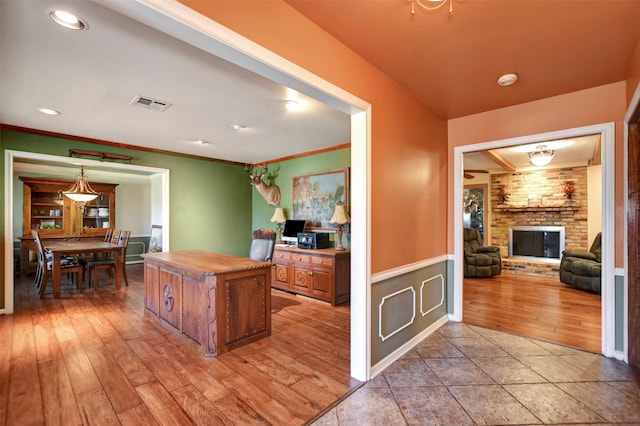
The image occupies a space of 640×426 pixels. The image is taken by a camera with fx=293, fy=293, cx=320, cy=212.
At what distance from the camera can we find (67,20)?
1.78 m

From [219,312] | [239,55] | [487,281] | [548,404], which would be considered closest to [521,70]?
[239,55]

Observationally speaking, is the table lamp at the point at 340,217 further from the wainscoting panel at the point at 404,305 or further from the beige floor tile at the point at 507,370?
the beige floor tile at the point at 507,370

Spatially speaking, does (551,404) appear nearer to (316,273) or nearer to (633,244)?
(633,244)

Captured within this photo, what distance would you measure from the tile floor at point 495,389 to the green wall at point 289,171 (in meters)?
2.61

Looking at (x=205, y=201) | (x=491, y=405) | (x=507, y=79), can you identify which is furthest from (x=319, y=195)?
(x=491, y=405)

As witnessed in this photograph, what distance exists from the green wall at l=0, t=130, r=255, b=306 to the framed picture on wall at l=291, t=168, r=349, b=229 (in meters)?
1.43

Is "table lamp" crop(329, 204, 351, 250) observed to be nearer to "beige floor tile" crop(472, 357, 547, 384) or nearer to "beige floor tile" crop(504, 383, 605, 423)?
"beige floor tile" crop(472, 357, 547, 384)

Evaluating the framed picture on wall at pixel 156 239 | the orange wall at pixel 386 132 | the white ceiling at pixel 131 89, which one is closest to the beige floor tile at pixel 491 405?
the orange wall at pixel 386 132

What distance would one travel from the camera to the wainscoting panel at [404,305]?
235 centimetres

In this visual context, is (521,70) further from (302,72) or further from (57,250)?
(57,250)

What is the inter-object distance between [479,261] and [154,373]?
587 centimetres

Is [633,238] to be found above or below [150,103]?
below

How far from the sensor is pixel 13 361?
2.50m

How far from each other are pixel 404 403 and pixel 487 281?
470cm
